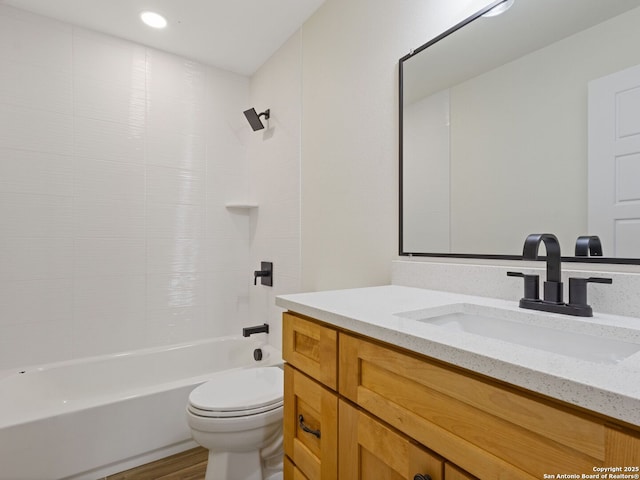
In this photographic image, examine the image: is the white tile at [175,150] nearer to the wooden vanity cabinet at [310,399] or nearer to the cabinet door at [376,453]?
the wooden vanity cabinet at [310,399]

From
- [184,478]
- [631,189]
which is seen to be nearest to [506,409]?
[631,189]

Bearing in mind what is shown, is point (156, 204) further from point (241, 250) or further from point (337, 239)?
point (337, 239)

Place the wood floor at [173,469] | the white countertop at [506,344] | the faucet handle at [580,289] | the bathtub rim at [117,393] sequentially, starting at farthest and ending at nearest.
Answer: the wood floor at [173,469] → the bathtub rim at [117,393] → the faucet handle at [580,289] → the white countertop at [506,344]

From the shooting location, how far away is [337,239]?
1.81 metres

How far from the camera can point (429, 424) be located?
62cm

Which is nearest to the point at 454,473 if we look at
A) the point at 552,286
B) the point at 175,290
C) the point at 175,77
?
the point at 552,286

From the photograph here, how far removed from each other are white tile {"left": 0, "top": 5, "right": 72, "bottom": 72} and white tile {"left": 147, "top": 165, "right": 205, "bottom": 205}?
777 mm

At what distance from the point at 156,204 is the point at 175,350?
3.34ft

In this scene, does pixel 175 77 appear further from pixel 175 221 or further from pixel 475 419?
pixel 475 419

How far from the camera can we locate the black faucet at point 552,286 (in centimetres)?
79

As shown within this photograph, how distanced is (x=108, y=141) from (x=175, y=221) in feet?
2.12

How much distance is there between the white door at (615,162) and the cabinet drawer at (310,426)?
0.80 m

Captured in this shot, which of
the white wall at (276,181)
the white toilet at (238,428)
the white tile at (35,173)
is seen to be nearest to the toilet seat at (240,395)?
the white toilet at (238,428)

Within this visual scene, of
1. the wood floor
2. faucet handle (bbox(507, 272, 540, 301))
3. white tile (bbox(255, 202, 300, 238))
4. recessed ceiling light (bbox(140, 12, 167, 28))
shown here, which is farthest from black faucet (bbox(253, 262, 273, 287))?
faucet handle (bbox(507, 272, 540, 301))
